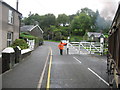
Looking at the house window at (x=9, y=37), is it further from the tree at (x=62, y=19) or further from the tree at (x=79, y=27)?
the tree at (x=62, y=19)

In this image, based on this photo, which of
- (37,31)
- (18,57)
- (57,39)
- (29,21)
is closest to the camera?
(18,57)

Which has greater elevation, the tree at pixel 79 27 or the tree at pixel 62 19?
the tree at pixel 62 19

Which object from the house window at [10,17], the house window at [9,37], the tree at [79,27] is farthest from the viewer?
the tree at [79,27]

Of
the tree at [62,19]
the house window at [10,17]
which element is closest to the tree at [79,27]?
the tree at [62,19]

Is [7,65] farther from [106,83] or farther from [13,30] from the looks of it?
[13,30]

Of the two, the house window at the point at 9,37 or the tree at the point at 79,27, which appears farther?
the tree at the point at 79,27

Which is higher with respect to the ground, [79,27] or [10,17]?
[79,27]

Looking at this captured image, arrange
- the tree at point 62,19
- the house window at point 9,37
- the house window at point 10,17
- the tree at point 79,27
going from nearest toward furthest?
the house window at point 10,17
the house window at point 9,37
the tree at point 79,27
the tree at point 62,19

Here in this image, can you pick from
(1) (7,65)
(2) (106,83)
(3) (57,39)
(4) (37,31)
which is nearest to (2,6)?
(1) (7,65)

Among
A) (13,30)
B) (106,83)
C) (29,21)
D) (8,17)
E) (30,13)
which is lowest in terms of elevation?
(106,83)

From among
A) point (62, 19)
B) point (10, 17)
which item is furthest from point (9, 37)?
point (62, 19)

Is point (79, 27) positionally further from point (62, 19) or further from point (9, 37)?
point (9, 37)

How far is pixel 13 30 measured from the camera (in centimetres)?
1805

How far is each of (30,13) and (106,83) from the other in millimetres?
102209
